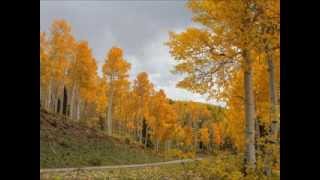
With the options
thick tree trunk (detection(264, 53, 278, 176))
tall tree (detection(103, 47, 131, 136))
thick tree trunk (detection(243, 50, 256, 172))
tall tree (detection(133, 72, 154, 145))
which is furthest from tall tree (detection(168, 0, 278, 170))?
tall tree (detection(133, 72, 154, 145))

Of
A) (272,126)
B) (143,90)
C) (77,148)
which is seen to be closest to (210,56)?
(272,126)

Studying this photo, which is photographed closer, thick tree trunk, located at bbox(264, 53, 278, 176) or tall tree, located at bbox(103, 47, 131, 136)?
thick tree trunk, located at bbox(264, 53, 278, 176)

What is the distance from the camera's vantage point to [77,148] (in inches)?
523

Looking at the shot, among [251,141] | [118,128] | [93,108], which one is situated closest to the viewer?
[251,141]

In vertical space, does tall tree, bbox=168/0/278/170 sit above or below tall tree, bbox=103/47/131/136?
below

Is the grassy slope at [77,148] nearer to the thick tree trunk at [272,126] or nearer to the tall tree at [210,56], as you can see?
the tall tree at [210,56]

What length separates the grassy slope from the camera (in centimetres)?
1188

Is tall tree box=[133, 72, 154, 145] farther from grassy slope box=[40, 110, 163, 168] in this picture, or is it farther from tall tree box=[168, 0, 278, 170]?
tall tree box=[168, 0, 278, 170]

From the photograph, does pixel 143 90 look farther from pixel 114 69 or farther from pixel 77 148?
pixel 77 148
